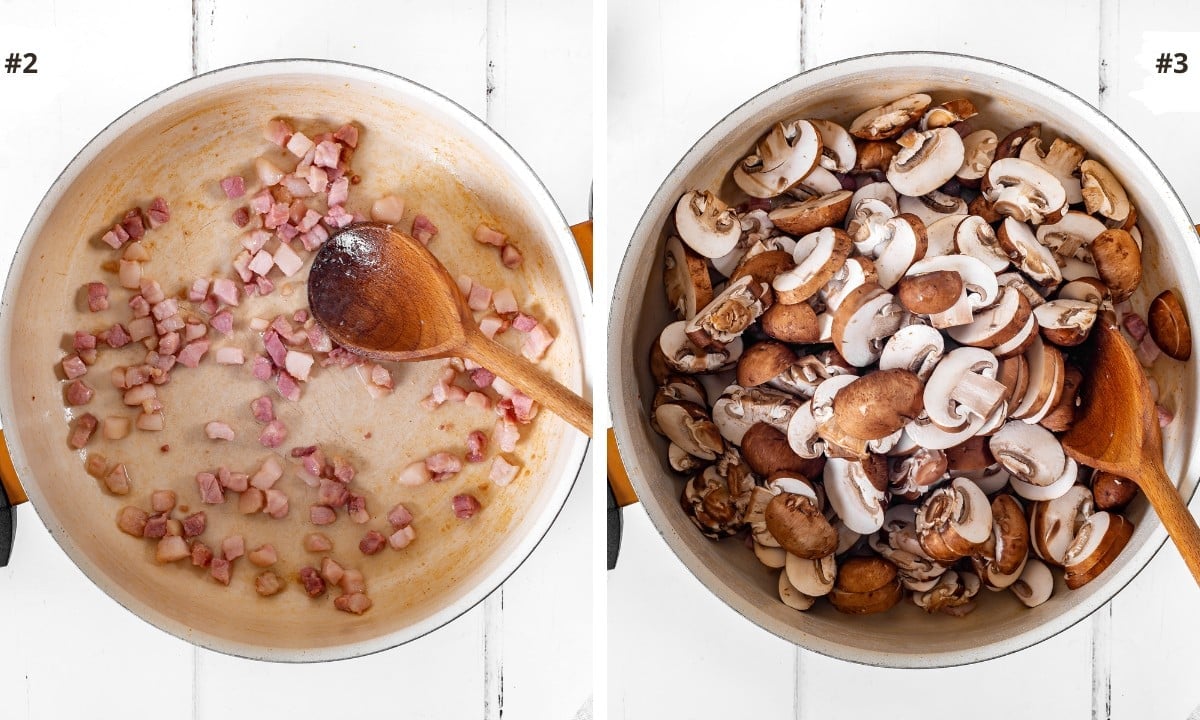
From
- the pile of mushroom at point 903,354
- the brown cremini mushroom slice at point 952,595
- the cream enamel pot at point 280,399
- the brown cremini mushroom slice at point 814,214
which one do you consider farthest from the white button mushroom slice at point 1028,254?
the cream enamel pot at point 280,399

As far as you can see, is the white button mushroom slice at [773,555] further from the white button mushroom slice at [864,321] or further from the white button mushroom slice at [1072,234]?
the white button mushroom slice at [1072,234]

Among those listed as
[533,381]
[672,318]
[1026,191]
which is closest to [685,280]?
[672,318]

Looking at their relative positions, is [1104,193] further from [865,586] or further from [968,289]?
[865,586]

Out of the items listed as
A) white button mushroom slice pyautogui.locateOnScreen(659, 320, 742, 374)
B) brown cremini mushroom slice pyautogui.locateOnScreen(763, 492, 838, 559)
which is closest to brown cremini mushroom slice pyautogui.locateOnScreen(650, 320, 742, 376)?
white button mushroom slice pyautogui.locateOnScreen(659, 320, 742, 374)

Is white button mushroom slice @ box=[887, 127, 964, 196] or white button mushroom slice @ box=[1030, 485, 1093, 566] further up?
white button mushroom slice @ box=[887, 127, 964, 196]

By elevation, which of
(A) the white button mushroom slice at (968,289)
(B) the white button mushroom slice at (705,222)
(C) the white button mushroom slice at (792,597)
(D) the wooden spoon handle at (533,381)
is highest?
(B) the white button mushroom slice at (705,222)

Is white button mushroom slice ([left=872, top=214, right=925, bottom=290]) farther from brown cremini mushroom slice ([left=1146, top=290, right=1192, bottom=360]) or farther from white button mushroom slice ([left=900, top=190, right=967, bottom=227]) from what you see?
brown cremini mushroom slice ([left=1146, top=290, right=1192, bottom=360])
